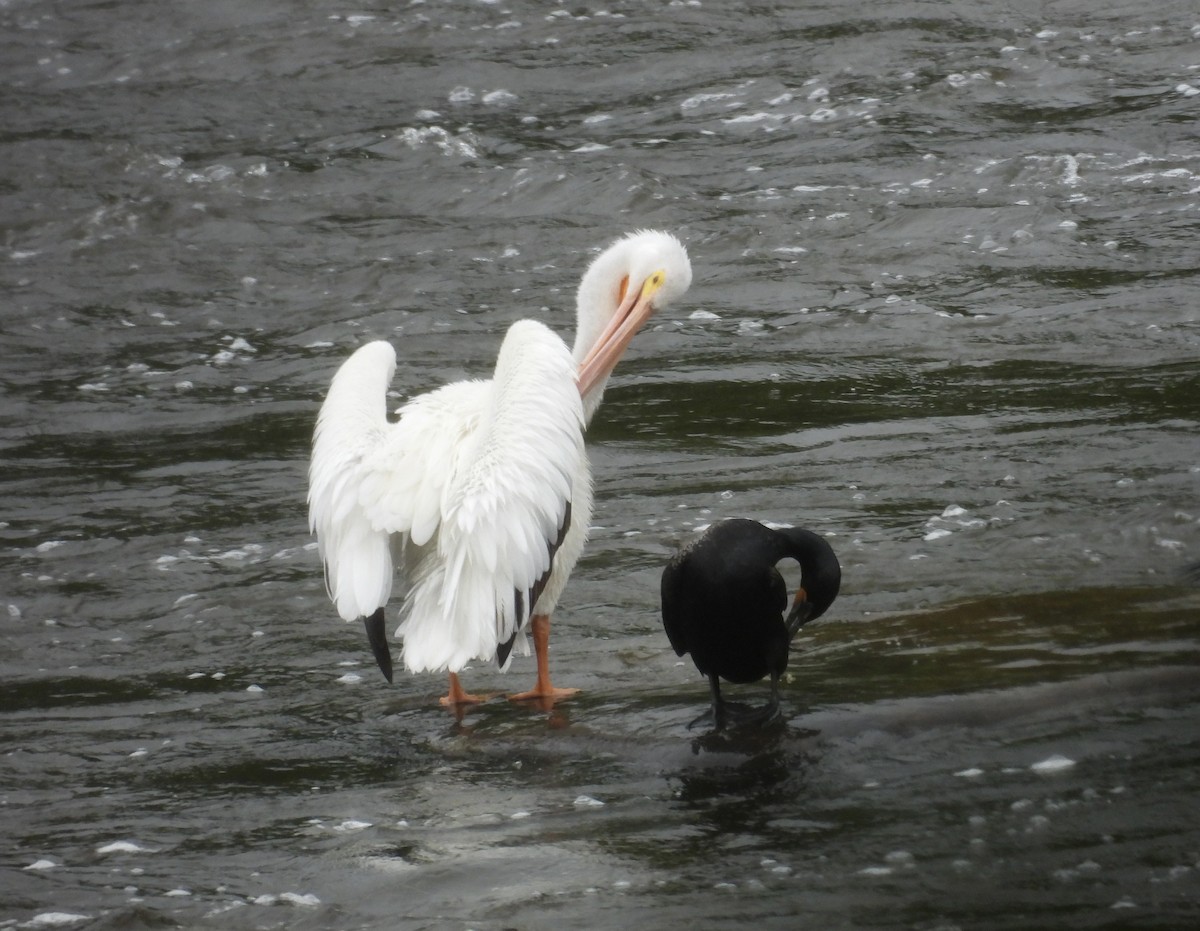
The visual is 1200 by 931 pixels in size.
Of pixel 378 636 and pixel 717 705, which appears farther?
pixel 378 636

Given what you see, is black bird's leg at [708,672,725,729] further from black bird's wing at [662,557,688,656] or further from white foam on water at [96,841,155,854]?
white foam on water at [96,841,155,854]

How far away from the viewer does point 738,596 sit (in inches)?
145

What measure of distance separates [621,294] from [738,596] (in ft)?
6.35

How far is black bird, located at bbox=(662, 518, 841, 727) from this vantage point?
3682 millimetres

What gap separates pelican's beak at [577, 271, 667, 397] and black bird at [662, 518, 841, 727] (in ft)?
4.43

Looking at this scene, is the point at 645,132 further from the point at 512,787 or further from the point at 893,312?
the point at 512,787

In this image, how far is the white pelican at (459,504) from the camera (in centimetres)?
401

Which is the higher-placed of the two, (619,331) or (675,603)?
(619,331)

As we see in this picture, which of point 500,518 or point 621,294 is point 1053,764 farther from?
point 621,294

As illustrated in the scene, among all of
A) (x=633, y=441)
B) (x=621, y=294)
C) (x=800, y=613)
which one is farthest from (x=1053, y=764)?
(x=633, y=441)

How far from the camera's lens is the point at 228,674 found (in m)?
4.86

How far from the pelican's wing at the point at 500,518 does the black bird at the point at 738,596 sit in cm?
45

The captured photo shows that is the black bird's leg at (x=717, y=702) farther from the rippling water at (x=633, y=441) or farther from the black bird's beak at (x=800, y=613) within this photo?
the black bird's beak at (x=800, y=613)

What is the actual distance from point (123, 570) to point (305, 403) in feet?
6.15
